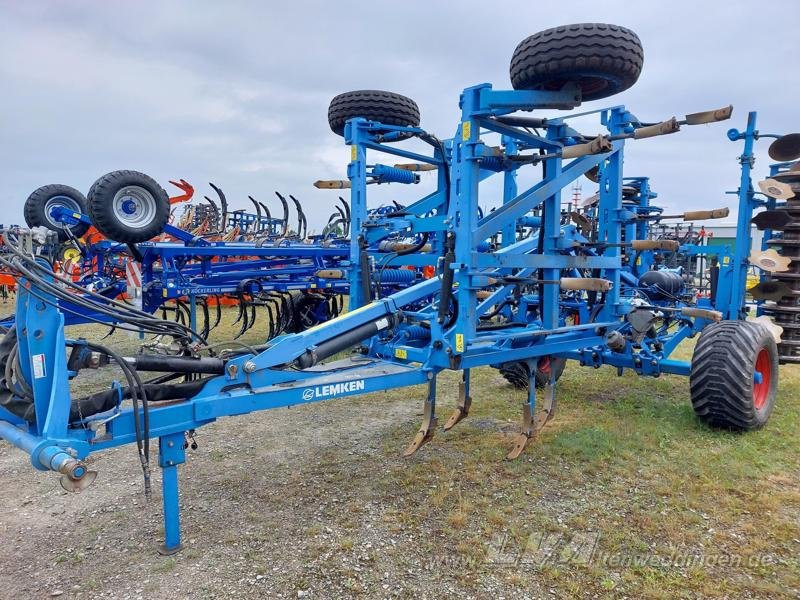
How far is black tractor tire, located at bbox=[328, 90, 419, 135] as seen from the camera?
4.89 meters

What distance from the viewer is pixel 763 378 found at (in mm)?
4973

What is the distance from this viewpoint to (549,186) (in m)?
3.77

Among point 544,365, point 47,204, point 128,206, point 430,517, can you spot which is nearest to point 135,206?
point 128,206

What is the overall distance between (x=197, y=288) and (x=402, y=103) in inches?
152

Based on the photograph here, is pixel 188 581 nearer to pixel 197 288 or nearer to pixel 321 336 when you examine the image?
pixel 321 336

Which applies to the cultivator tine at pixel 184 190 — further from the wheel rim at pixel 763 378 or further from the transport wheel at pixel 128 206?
the wheel rim at pixel 763 378

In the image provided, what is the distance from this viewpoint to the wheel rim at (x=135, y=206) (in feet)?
20.9

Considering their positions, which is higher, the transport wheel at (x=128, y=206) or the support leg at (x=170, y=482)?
the transport wheel at (x=128, y=206)

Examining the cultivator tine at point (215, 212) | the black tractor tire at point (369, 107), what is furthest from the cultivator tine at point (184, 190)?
the black tractor tire at point (369, 107)

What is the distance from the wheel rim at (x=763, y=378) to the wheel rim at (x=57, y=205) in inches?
331

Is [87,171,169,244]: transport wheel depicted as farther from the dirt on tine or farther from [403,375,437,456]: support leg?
[403,375,437,456]: support leg

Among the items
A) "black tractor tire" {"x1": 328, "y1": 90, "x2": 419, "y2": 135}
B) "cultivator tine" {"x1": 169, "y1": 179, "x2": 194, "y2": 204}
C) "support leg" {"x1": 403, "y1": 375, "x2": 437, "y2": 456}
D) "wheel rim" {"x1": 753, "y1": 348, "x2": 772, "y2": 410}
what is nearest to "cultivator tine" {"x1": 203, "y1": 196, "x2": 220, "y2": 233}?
"cultivator tine" {"x1": 169, "y1": 179, "x2": 194, "y2": 204}

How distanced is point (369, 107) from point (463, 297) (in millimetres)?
2234

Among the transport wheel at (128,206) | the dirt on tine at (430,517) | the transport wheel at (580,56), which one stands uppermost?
the transport wheel at (580,56)
